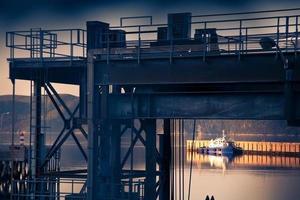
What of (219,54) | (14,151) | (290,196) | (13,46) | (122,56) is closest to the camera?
(219,54)

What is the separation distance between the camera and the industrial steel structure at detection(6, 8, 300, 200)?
31.0m

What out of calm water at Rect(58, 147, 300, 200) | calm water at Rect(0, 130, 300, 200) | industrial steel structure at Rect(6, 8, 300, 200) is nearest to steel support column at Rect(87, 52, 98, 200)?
industrial steel structure at Rect(6, 8, 300, 200)

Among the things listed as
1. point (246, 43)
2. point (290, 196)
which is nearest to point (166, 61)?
point (246, 43)

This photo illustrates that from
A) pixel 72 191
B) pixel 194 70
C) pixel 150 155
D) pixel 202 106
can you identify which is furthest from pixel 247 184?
pixel 194 70

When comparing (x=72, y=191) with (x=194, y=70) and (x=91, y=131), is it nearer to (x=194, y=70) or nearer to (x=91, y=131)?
(x=91, y=131)

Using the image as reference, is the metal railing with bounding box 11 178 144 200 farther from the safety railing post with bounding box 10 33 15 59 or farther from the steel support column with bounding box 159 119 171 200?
the safety railing post with bounding box 10 33 15 59

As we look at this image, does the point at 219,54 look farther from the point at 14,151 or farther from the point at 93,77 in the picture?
the point at 14,151

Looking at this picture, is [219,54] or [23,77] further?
[23,77]

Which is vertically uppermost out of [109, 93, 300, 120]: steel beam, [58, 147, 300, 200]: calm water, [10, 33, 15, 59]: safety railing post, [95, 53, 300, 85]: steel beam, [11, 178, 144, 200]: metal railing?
[10, 33, 15, 59]: safety railing post

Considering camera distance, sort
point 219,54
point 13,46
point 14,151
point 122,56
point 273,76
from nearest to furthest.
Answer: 1. point 273,76
2. point 219,54
3. point 122,56
4. point 13,46
5. point 14,151

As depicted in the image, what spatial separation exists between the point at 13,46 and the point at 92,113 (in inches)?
266

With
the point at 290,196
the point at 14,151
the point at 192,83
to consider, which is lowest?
the point at 290,196

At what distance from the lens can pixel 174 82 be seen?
3216 centimetres

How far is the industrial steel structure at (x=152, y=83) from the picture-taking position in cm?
3102
